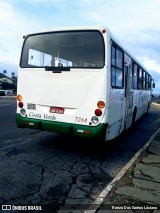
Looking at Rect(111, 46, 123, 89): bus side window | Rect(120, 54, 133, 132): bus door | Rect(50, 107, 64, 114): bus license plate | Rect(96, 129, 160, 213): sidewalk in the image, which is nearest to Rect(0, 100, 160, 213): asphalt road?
Rect(96, 129, 160, 213): sidewalk

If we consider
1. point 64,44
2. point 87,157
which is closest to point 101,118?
point 87,157

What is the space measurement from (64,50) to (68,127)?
6.53 ft

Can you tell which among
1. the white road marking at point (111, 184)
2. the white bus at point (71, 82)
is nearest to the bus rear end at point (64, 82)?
the white bus at point (71, 82)

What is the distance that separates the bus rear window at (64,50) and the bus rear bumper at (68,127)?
57.1 inches

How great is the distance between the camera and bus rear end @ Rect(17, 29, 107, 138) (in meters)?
6.30

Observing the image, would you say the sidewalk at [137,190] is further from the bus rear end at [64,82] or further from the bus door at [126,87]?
the bus door at [126,87]

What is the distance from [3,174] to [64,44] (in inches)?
139

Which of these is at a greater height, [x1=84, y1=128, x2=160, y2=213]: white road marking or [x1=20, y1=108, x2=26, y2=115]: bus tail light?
[x1=20, y1=108, x2=26, y2=115]: bus tail light

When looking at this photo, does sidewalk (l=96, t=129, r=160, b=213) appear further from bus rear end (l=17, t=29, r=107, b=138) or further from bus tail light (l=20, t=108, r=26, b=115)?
bus tail light (l=20, t=108, r=26, b=115)

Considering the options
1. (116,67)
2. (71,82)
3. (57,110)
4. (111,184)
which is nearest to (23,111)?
(57,110)

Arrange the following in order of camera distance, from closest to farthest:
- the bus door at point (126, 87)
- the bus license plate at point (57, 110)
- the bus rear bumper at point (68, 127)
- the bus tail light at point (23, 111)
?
the bus rear bumper at point (68, 127)
the bus license plate at point (57, 110)
the bus tail light at point (23, 111)
the bus door at point (126, 87)

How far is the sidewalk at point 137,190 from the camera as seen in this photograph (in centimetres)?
418

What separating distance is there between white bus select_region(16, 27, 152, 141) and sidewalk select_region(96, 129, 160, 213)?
114cm

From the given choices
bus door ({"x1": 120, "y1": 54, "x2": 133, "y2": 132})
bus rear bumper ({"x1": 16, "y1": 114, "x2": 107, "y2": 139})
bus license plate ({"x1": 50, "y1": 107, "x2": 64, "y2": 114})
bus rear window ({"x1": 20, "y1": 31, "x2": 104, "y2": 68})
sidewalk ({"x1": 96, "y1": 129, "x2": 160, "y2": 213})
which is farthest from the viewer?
bus door ({"x1": 120, "y1": 54, "x2": 133, "y2": 132})
